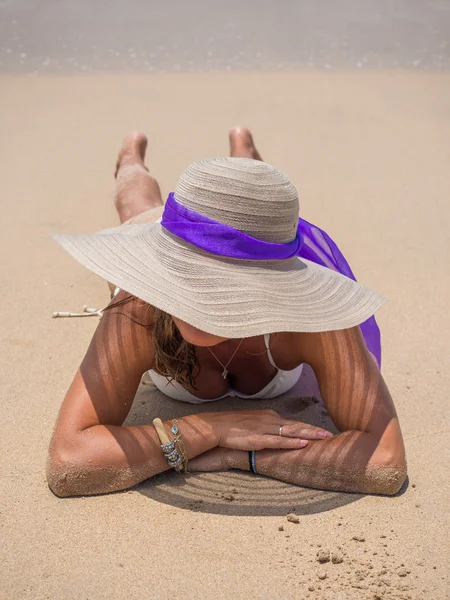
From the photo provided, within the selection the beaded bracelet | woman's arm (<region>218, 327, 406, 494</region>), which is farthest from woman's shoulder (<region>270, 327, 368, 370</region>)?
the beaded bracelet

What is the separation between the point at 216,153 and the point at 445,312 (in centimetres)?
210

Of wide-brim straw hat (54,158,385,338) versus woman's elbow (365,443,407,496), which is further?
woman's elbow (365,443,407,496)

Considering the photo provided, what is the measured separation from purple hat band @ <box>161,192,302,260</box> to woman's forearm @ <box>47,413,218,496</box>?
605 mm

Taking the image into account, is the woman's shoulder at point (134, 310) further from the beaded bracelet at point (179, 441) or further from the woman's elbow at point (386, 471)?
the woman's elbow at point (386, 471)

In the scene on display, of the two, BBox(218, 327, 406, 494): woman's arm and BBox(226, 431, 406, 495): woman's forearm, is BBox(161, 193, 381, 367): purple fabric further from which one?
BBox(226, 431, 406, 495): woman's forearm

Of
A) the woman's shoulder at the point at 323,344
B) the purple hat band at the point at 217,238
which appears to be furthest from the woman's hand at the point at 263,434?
the purple hat band at the point at 217,238

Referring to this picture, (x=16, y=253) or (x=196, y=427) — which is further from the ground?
(x=16, y=253)

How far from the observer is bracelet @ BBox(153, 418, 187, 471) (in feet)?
7.65

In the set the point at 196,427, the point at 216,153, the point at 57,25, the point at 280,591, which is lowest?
the point at 280,591

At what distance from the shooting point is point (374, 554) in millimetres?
2129

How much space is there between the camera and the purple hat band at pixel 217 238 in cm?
206

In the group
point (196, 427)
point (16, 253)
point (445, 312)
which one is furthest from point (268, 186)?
point (16, 253)

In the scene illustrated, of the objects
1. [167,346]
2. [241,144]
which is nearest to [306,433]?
[167,346]

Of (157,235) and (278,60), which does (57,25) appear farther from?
(157,235)
